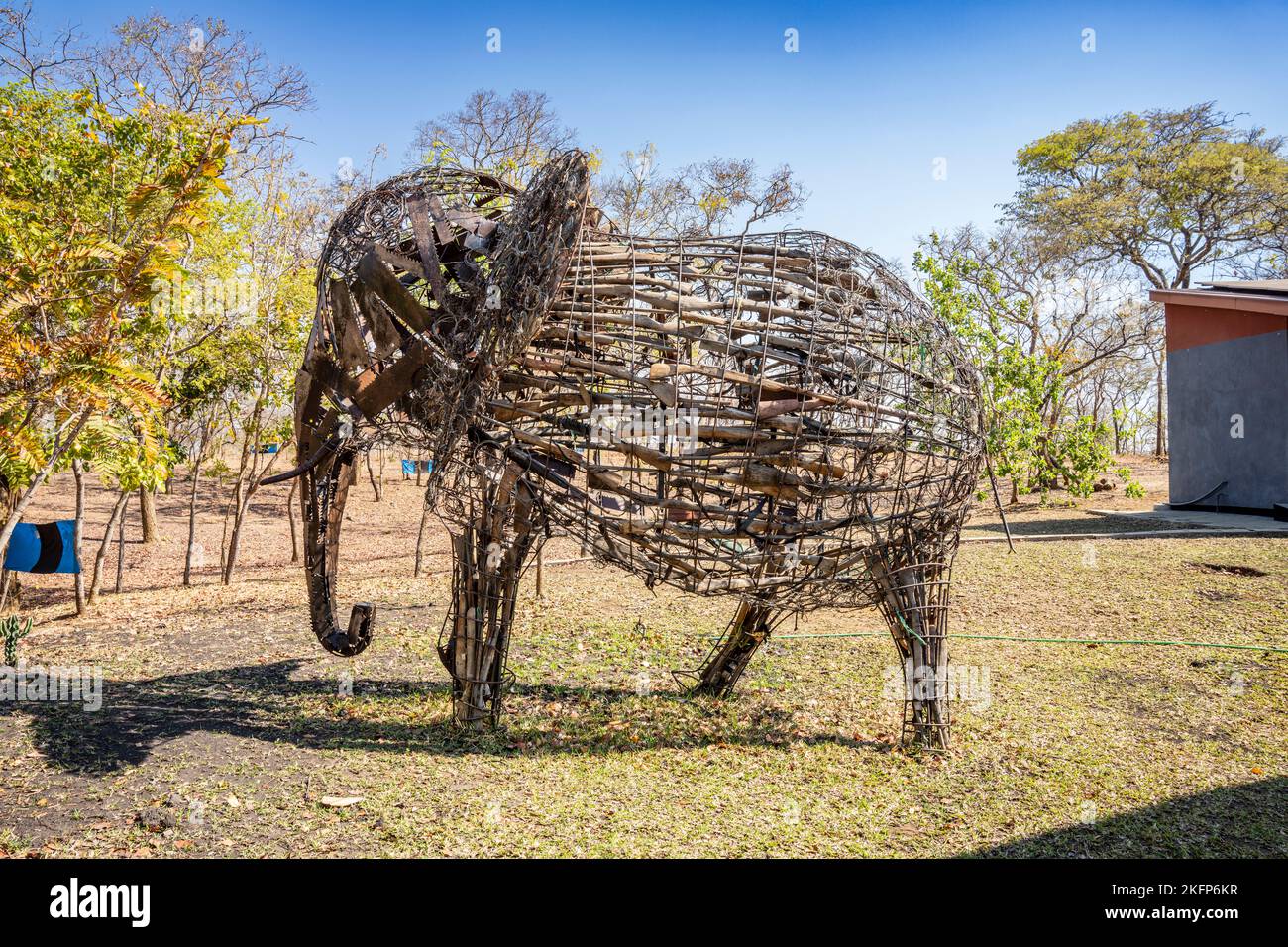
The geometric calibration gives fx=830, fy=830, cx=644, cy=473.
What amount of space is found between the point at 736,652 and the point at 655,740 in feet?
3.53

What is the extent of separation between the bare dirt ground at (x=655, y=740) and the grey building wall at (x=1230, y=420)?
645 cm

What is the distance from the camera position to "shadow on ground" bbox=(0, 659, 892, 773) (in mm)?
5051

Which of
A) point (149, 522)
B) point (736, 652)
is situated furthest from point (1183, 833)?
point (149, 522)

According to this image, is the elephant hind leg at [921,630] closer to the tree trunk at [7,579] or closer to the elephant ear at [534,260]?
the elephant ear at [534,260]

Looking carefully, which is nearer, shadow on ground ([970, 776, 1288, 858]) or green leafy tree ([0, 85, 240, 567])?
shadow on ground ([970, 776, 1288, 858])

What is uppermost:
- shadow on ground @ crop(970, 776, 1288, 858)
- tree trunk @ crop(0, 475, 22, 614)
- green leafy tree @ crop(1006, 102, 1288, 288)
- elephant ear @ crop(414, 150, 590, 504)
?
green leafy tree @ crop(1006, 102, 1288, 288)

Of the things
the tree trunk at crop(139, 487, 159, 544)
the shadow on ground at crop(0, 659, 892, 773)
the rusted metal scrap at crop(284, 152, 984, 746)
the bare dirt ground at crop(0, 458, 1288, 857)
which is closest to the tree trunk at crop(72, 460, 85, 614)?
the bare dirt ground at crop(0, 458, 1288, 857)

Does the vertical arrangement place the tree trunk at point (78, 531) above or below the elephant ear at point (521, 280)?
below

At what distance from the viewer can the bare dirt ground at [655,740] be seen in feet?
13.4

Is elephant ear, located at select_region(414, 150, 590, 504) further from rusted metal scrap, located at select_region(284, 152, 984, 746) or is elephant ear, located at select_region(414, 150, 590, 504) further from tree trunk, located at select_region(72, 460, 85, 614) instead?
tree trunk, located at select_region(72, 460, 85, 614)

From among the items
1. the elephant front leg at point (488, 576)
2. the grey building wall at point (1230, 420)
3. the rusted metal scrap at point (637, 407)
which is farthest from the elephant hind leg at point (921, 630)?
the grey building wall at point (1230, 420)

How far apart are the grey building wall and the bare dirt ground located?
645 centimetres

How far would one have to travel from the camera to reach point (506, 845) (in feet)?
12.8
